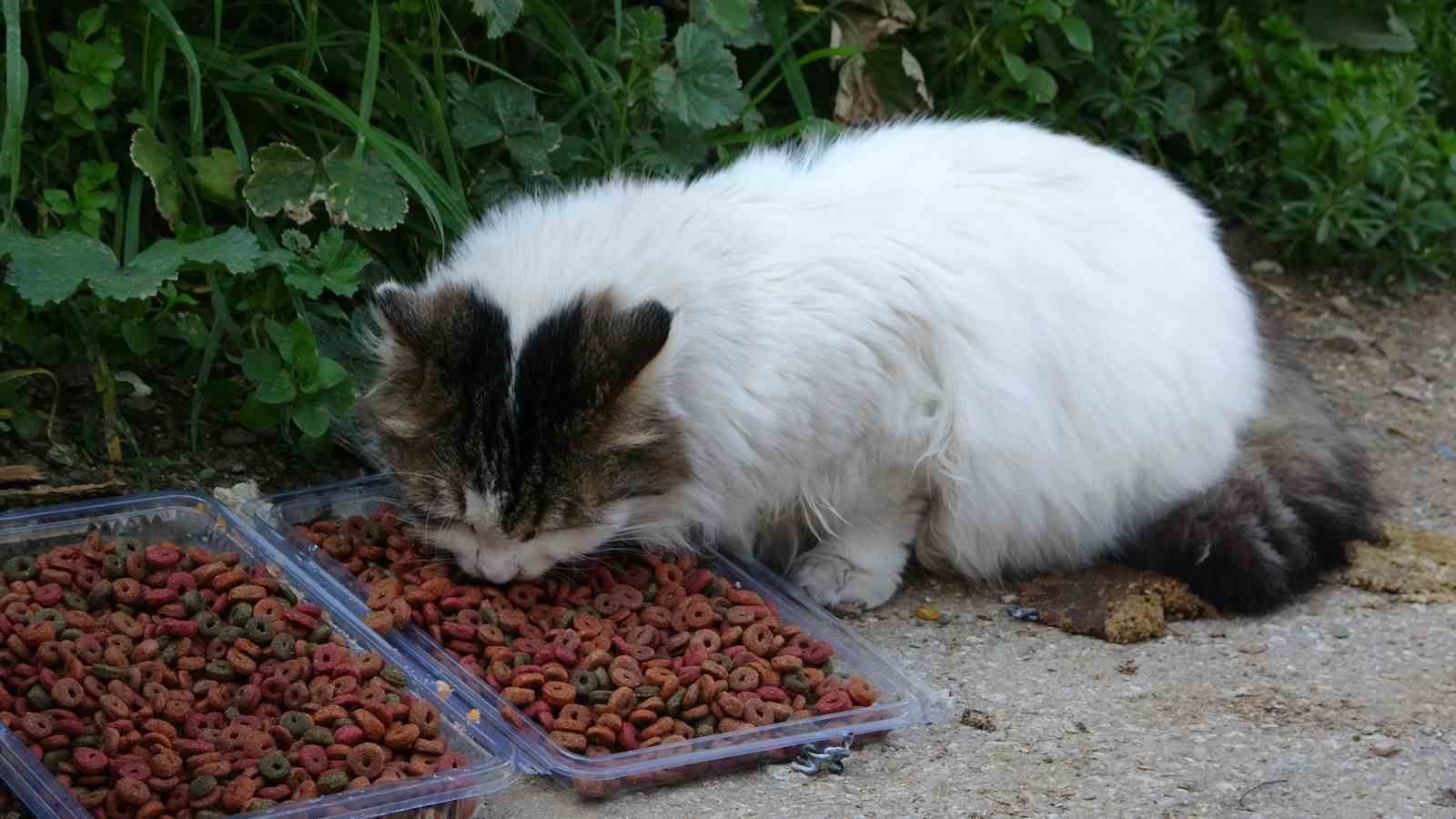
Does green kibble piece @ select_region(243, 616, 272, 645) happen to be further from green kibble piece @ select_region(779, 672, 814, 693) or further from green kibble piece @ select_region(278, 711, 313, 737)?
green kibble piece @ select_region(779, 672, 814, 693)

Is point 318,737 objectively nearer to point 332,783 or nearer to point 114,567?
point 332,783

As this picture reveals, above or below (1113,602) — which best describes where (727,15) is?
above

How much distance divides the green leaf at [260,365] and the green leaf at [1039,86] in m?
2.51

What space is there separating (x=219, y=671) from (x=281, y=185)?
1325mm

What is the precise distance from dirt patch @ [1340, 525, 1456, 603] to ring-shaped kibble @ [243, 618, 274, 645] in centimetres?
263

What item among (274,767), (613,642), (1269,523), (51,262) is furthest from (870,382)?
(51,262)

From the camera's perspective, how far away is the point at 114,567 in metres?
3.19

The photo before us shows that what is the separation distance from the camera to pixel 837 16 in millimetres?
4941

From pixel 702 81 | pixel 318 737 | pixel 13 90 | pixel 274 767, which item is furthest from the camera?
pixel 702 81

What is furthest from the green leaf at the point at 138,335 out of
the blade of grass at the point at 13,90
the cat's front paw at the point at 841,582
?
the cat's front paw at the point at 841,582

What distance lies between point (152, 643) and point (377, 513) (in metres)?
0.76

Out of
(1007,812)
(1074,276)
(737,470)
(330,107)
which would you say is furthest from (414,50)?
(1007,812)

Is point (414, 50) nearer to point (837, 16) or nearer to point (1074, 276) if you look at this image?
point (837, 16)

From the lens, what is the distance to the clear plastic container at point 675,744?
113 inches
